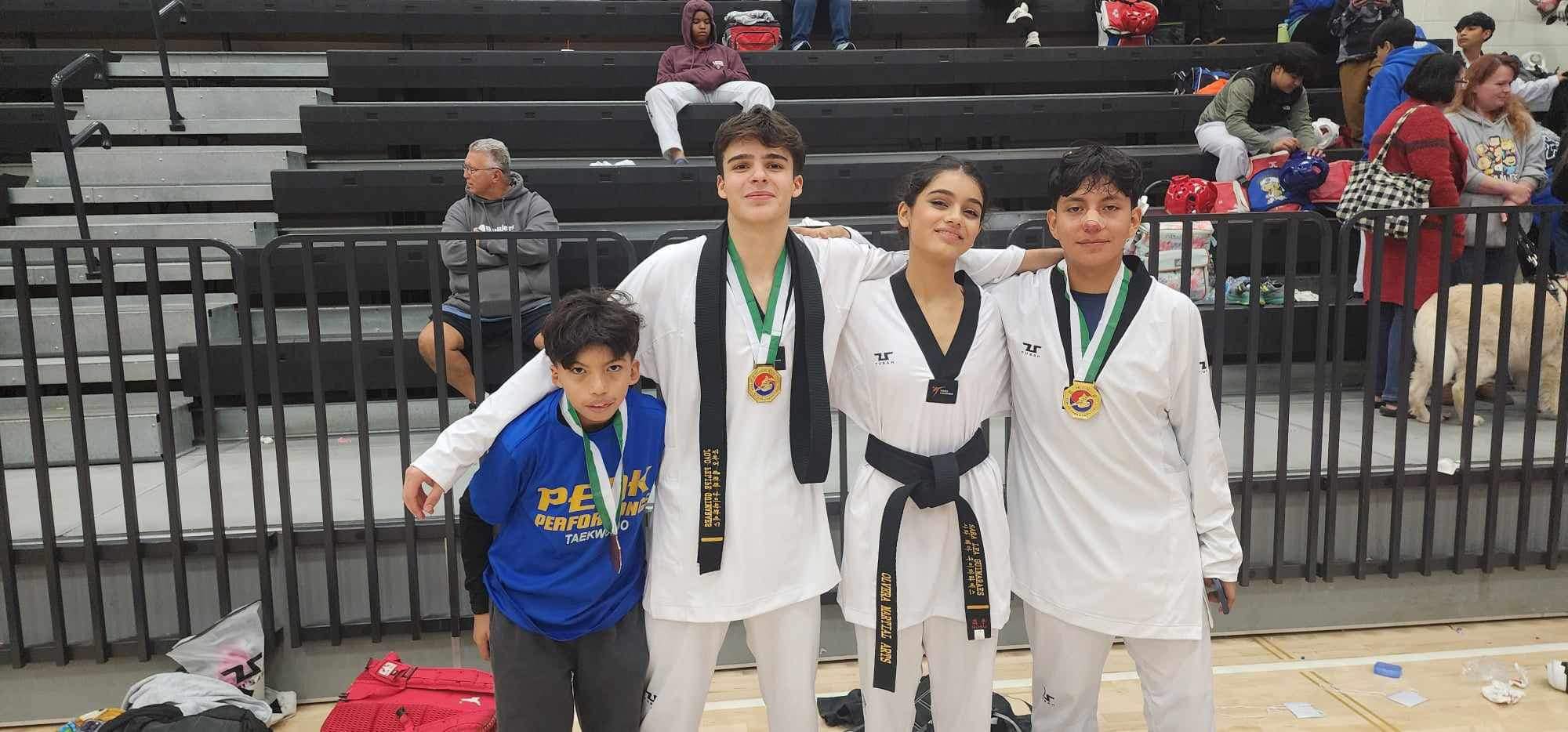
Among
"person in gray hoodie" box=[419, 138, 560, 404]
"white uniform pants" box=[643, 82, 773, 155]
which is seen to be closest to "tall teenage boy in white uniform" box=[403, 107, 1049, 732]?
"person in gray hoodie" box=[419, 138, 560, 404]

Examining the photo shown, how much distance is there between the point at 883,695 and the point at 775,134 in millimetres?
1191

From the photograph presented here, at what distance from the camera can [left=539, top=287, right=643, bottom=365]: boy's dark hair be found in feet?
5.96

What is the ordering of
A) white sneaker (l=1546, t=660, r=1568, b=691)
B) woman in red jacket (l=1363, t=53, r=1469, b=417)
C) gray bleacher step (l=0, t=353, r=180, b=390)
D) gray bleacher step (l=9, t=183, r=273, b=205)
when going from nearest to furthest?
white sneaker (l=1546, t=660, r=1568, b=691), woman in red jacket (l=1363, t=53, r=1469, b=417), gray bleacher step (l=0, t=353, r=180, b=390), gray bleacher step (l=9, t=183, r=273, b=205)

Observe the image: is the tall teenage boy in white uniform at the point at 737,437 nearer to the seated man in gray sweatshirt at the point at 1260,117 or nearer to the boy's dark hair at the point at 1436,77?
the boy's dark hair at the point at 1436,77

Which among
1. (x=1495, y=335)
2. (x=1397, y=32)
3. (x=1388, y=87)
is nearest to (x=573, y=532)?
(x=1495, y=335)

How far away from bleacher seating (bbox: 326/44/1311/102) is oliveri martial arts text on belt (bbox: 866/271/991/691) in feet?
17.5

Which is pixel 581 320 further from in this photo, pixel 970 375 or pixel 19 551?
pixel 19 551

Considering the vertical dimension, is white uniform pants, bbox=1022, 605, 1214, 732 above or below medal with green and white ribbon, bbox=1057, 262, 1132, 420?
below

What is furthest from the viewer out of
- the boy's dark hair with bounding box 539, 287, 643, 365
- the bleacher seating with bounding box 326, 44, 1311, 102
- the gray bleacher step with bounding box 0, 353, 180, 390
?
the bleacher seating with bounding box 326, 44, 1311, 102

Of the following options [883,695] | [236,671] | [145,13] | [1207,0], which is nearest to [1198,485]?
[883,695]

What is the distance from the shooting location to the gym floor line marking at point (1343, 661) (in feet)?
9.95

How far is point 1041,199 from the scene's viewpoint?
19.8 feet

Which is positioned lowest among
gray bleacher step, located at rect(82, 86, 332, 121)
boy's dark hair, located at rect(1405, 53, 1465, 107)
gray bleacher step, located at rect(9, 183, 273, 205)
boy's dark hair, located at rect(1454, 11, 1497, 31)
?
gray bleacher step, located at rect(9, 183, 273, 205)

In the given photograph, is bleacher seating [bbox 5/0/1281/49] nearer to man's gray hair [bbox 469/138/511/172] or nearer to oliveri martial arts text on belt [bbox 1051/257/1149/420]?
man's gray hair [bbox 469/138/511/172]
